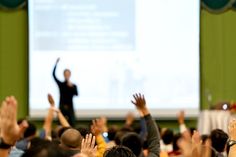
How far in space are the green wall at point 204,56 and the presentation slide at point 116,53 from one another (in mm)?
225

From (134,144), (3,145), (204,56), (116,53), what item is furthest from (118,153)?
(204,56)

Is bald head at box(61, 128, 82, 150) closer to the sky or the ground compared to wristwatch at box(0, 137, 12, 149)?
closer to the ground

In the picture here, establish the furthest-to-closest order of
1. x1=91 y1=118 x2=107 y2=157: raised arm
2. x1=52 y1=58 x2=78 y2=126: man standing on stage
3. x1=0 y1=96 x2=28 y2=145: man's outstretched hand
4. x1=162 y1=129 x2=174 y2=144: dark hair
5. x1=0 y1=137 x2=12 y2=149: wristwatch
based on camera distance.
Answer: x1=52 y1=58 x2=78 y2=126: man standing on stage → x1=162 y1=129 x2=174 y2=144: dark hair → x1=91 y1=118 x2=107 y2=157: raised arm → x1=0 y1=137 x2=12 y2=149: wristwatch → x1=0 y1=96 x2=28 y2=145: man's outstretched hand

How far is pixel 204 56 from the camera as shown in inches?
443

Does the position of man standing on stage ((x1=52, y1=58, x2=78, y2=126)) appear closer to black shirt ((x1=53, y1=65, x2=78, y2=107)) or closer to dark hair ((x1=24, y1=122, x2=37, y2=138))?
black shirt ((x1=53, y1=65, x2=78, y2=107))

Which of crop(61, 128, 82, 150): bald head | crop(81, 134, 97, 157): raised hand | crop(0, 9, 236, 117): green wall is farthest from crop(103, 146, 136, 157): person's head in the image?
crop(0, 9, 236, 117): green wall

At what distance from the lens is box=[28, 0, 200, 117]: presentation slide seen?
431 inches

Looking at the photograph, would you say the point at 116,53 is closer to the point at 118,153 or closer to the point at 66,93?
the point at 66,93

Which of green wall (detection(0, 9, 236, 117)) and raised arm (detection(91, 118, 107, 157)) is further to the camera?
green wall (detection(0, 9, 236, 117))

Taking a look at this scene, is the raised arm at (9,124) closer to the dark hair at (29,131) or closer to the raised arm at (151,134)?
the raised arm at (151,134)

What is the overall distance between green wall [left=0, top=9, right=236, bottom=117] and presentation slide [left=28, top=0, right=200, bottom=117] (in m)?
0.23

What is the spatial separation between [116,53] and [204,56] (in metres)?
1.48

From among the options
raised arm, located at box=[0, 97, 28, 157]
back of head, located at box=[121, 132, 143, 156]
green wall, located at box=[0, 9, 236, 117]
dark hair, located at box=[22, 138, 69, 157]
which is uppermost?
A: green wall, located at box=[0, 9, 236, 117]

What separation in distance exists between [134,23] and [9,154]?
26.7 ft
